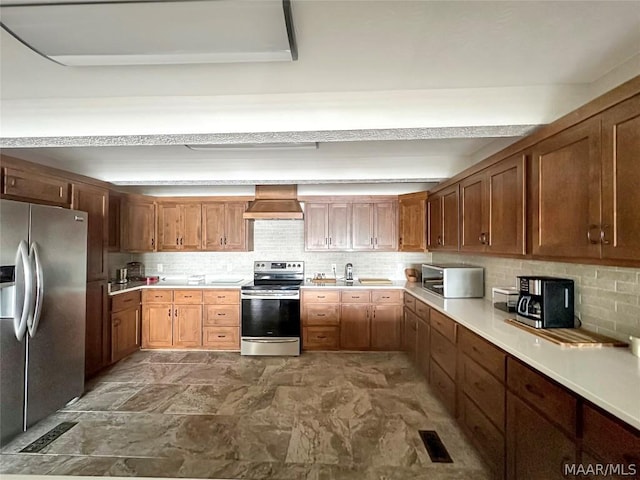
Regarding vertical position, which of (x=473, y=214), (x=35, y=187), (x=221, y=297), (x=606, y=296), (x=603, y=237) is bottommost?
(x=221, y=297)

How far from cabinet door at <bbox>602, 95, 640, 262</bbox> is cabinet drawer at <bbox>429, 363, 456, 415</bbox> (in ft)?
5.20

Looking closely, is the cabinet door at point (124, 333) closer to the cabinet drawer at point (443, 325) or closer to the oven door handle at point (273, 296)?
the oven door handle at point (273, 296)

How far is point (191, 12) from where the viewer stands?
1294mm

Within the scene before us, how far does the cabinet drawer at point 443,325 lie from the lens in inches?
97.8

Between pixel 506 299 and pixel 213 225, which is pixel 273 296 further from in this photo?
pixel 506 299

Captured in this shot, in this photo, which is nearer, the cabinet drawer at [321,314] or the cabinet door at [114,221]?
the cabinet door at [114,221]

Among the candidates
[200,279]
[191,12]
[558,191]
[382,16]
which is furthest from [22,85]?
[558,191]

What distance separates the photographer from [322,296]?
13.6ft

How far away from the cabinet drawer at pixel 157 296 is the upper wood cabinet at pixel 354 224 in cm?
205

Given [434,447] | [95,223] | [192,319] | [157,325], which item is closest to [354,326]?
[434,447]

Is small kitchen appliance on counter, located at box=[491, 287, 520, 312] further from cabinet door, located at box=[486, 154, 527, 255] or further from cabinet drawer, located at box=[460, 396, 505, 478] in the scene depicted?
cabinet drawer, located at box=[460, 396, 505, 478]

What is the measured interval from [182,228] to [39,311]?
2300 millimetres

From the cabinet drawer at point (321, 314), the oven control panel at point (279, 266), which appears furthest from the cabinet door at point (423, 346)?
the oven control panel at point (279, 266)

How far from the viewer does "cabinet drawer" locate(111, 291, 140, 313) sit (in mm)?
3660
